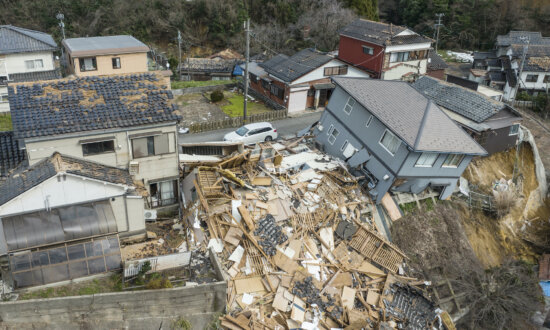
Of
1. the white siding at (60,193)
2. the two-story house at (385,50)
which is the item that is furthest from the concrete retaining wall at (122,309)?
the two-story house at (385,50)

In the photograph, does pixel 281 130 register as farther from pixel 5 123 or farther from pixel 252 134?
pixel 5 123

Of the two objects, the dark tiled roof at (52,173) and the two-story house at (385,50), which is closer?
the dark tiled roof at (52,173)

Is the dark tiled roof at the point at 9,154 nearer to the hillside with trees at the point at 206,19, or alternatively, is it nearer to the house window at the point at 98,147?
the house window at the point at 98,147

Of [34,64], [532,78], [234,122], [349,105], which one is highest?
[349,105]

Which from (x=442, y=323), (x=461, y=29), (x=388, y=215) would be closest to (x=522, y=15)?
(x=461, y=29)

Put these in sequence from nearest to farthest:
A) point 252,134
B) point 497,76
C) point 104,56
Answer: point 252,134
point 104,56
point 497,76

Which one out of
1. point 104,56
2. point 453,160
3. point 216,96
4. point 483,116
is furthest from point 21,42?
point 483,116
